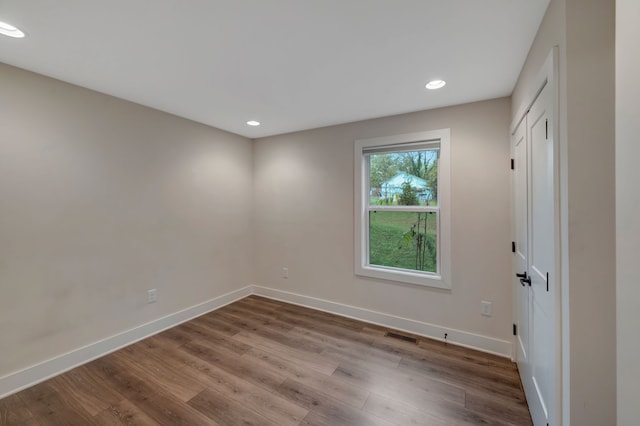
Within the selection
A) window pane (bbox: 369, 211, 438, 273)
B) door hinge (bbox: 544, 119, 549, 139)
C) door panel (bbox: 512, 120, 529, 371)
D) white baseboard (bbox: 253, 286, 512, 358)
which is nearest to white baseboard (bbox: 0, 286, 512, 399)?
white baseboard (bbox: 253, 286, 512, 358)

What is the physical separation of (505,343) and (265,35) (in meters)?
3.20

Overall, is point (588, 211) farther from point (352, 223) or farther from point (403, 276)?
point (352, 223)

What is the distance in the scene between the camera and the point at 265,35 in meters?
1.53

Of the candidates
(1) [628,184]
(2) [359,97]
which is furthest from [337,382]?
(2) [359,97]

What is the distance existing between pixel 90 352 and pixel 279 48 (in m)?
3.02

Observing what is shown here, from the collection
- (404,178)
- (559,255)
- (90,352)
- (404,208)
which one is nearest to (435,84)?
(404,178)

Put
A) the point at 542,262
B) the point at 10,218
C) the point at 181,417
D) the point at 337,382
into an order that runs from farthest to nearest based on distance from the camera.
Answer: the point at 337,382 < the point at 10,218 < the point at 181,417 < the point at 542,262

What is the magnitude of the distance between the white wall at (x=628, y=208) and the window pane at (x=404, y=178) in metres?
2.11

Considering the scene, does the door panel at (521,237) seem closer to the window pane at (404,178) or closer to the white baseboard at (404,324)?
the white baseboard at (404,324)

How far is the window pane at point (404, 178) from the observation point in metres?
2.79

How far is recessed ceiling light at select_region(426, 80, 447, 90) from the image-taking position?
209cm

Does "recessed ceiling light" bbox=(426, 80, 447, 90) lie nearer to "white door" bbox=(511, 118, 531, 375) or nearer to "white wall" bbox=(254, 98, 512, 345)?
"white wall" bbox=(254, 98, 512, 345)

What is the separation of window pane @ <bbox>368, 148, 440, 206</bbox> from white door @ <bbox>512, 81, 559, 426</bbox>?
82cm

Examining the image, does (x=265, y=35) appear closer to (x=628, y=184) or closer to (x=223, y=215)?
(x=628, y=184)
